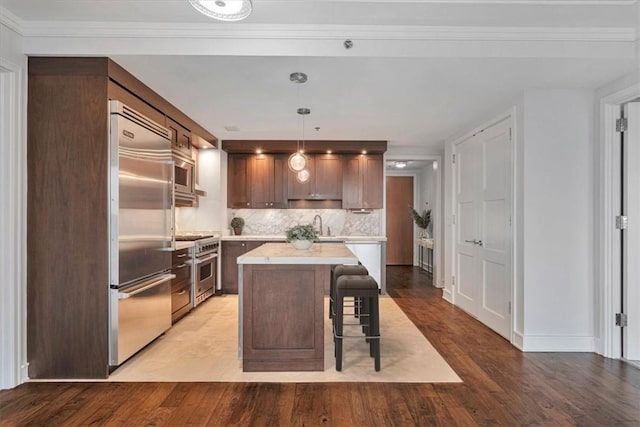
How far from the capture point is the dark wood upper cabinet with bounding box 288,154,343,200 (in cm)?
587

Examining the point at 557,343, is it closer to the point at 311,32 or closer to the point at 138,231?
the point at 311,32

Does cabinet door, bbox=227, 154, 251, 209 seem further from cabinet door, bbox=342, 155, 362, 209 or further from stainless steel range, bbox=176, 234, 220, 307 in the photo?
cabinet door, bbox=342, 155, 362, 209

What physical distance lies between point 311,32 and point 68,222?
7.50 ft

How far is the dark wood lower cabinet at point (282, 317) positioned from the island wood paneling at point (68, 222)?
1.09 metres

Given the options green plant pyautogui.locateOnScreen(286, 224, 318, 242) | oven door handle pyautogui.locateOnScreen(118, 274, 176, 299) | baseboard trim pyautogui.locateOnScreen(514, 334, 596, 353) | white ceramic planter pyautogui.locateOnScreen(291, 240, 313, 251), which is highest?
green plant pyautogui.locateOnScreen(286, 224, 318, 242)

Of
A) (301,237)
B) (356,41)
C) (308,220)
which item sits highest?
(356,41)

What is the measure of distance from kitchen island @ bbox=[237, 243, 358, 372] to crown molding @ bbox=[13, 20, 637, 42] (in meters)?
1.65

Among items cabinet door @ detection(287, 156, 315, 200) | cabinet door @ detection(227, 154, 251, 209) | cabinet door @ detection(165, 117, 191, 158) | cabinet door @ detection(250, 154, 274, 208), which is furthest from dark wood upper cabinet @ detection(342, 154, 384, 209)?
cabinet door @ detection(165, 117, 191, 158)

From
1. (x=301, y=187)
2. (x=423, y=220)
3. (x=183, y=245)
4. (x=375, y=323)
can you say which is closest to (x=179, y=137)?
(x=183, y=245)

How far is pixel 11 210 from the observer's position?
8.32 feet

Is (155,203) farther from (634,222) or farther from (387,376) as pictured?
(634,222)

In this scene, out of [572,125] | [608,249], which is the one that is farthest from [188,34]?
[608,249]

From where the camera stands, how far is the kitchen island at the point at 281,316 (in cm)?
281

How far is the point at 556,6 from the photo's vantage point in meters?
2.33
